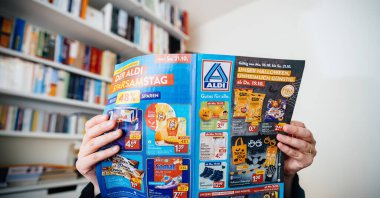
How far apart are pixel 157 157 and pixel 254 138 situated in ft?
0.89

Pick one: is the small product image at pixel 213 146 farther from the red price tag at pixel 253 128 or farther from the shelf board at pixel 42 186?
the shelf board at pixel 42 186

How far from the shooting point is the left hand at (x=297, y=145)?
55 cm

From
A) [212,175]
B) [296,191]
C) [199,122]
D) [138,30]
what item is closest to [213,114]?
[199,122]

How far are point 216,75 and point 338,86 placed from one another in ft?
3.97

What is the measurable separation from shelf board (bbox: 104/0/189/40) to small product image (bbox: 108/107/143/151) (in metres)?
1.26

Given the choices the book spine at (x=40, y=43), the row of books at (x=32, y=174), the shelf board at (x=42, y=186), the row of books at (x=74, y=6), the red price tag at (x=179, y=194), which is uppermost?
the row of books at (x=74, y=6)

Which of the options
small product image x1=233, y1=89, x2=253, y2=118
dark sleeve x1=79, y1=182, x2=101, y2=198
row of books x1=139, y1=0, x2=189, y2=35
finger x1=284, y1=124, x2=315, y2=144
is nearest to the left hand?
finger x1=284, y1=124, x2=315, y2=144

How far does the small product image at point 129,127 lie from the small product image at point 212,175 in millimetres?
179

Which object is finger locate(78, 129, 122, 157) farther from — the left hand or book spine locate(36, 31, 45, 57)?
book spine locate(36, 31, 45, 57)

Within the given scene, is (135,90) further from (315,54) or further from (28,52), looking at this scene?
(315,54)

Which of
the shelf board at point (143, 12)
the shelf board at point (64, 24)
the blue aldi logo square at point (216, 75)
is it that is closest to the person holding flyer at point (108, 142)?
the blue aldi logo square at point (216, 75)

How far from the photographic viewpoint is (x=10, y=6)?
1169mm

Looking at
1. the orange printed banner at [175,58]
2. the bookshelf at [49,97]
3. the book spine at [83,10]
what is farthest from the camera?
the book spine at [83,10]

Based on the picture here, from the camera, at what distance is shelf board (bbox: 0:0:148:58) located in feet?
3.74
